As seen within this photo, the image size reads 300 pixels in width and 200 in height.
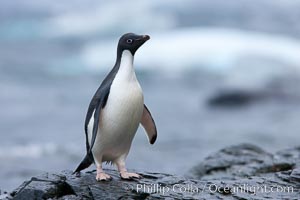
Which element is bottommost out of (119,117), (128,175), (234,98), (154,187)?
(154,187)

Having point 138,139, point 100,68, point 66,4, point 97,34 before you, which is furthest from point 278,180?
point 66,4

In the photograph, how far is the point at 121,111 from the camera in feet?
17.4

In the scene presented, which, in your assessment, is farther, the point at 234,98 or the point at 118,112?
the point at 234,98

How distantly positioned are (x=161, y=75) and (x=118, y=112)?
17356mm

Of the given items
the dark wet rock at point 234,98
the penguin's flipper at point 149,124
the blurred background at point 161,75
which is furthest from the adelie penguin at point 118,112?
the dark wet rock at point 234,98

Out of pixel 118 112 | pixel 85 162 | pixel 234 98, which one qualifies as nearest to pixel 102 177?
pixel 85 162

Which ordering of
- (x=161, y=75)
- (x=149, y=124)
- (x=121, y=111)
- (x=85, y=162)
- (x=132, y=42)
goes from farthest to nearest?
(x=161, y=75)
(x=149, y=124)
(x=85, y=162)
(x=132, y=42)
(x=121, y=111)

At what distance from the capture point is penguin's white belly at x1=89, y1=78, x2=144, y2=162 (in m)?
5.31

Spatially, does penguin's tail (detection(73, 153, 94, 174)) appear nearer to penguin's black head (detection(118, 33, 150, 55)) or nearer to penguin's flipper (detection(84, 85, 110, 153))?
penguin's flipper (detection(84, 85, 110, 153))

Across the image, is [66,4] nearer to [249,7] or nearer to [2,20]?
[2,20]

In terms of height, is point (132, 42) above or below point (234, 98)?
below

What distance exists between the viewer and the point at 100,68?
79.7 feet

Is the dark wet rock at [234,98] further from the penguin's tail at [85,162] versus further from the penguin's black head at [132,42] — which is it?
the penguin's black head at [132,42]

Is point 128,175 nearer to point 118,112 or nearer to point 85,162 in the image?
point 85,162
